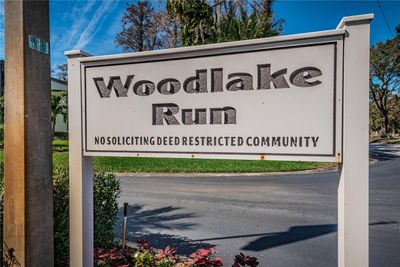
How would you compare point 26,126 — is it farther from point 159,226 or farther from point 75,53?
point 159,226

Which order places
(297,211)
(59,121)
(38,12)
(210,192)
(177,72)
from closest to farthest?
(38,12) → (177,72) → (297,211) → (210,192) → (59,121)

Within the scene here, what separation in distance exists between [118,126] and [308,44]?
1490 millimetres

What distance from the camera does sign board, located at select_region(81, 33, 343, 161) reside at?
1907 mm

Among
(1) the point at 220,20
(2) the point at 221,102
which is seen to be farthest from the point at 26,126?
(1) the point at 220,20

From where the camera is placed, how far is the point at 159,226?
593 centimetres

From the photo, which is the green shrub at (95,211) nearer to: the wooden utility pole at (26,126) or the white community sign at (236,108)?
the white community sign at (236,108)

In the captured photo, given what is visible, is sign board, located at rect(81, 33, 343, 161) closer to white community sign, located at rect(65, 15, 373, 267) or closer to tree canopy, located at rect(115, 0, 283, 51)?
white community sign, located at rect(65, 15, 373, 267)

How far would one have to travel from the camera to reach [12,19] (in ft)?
6.52

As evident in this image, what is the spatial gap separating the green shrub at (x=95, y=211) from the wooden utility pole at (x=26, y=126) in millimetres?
952

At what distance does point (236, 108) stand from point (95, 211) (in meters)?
2.41

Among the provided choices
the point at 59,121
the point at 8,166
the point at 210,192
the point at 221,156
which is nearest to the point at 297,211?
the point at 210,192

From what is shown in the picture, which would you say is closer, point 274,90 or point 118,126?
point 274,90

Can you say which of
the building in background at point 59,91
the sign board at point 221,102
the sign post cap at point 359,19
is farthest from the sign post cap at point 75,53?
the building in background at point 59,91

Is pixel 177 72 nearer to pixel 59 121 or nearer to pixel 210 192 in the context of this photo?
pixel 210 192
